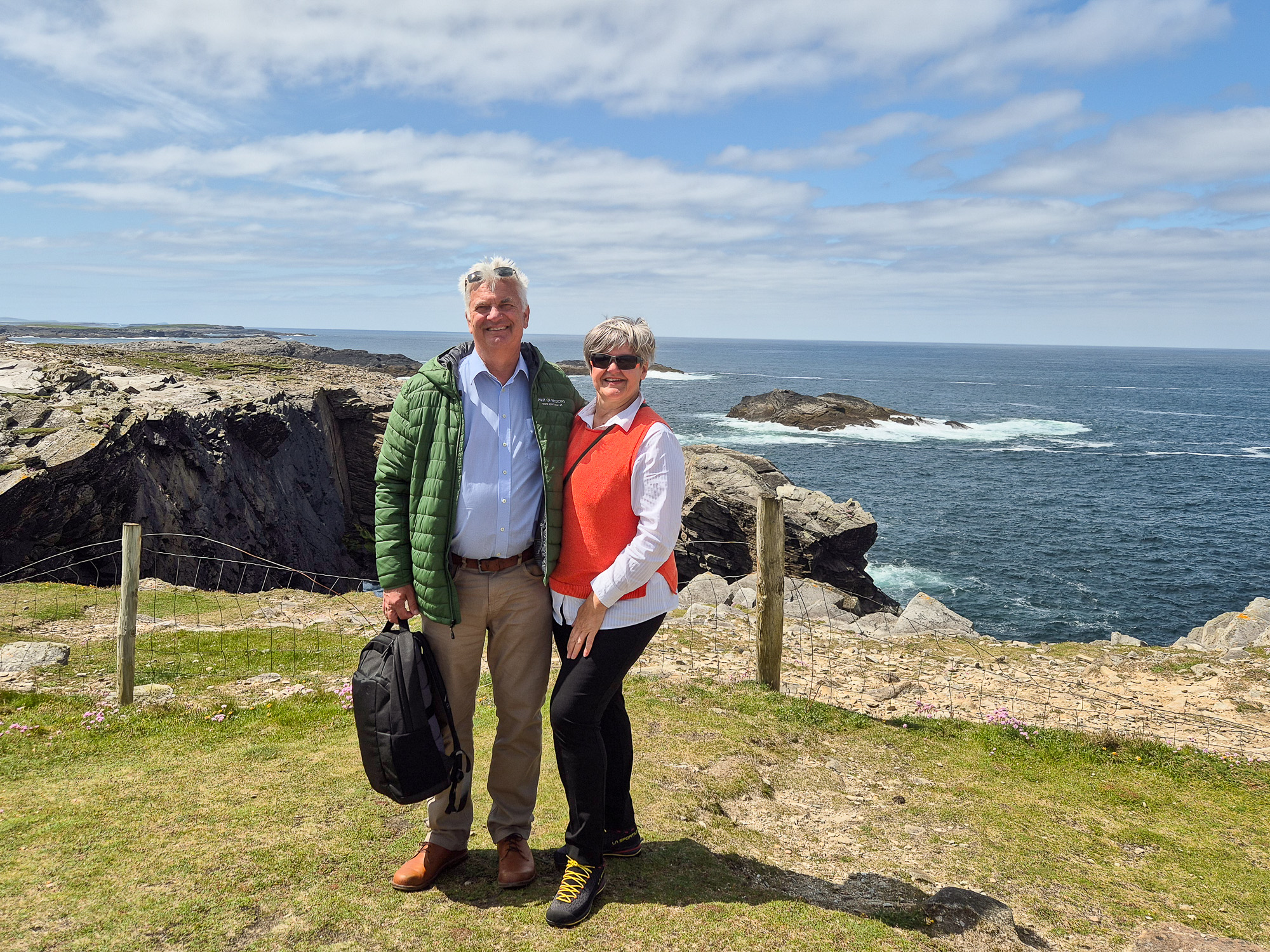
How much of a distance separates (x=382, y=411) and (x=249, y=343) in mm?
128022

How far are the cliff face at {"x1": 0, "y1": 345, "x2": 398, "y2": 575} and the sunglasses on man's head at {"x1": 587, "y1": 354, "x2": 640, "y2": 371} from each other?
1823 centimetres

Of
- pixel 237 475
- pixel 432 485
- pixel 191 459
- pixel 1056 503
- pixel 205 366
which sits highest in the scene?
pixel 205 366

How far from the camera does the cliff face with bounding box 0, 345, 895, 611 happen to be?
18.1 m

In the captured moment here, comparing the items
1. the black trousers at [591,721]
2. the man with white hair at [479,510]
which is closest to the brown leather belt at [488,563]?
the man with white hair at [479,510]

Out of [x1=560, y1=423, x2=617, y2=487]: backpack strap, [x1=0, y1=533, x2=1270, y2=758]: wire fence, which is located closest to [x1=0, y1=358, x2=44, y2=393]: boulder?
[x1=0, y1=533, x2=1270, y2=758]: wire fence

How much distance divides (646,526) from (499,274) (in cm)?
169

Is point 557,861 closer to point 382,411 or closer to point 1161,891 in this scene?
point 1161,891

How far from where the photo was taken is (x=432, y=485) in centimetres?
420

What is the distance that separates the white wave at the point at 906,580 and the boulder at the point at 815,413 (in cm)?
4185

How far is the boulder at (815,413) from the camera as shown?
3061 inches

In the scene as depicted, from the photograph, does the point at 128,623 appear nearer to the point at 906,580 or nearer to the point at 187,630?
the point at 187,630

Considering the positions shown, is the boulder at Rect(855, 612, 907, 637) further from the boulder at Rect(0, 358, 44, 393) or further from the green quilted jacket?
the boulder at Rect(0, 358, 44, 393)

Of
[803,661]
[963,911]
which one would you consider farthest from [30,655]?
[963,911]

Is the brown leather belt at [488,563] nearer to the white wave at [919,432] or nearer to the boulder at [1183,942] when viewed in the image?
the boulder at [1183,942]
